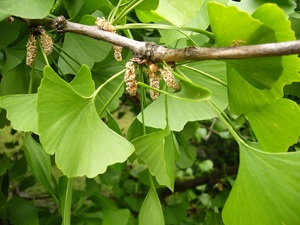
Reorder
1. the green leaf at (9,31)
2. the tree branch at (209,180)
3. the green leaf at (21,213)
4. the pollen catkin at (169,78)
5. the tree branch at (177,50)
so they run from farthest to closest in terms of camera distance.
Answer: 1. the tree branch at (209,180)
2. the green leaf at (21,213)
3. the green leaf at (9,31)
4. the pollen catkin at (169,78)
5. the tree branch at (177,50)

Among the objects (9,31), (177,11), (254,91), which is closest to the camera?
(177,11)

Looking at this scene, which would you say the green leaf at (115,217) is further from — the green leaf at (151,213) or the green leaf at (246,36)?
the green leaf at (246,36)

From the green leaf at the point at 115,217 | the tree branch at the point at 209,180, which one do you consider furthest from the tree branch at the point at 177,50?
the tree branch at the point at 209,180

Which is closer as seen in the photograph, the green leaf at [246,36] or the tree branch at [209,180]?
the green leaf at [246,36]

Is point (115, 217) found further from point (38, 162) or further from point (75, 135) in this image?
point (75, 135)

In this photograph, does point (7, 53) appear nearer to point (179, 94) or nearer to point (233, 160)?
point (179, 94)

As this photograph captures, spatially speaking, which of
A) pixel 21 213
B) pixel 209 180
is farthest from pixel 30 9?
pixel 209 180

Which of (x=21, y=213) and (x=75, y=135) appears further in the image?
(x=21, y=213)

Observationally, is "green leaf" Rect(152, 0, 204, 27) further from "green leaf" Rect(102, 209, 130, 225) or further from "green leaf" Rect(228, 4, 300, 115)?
"green leaf" Rect(102, 209, 130, 225)
